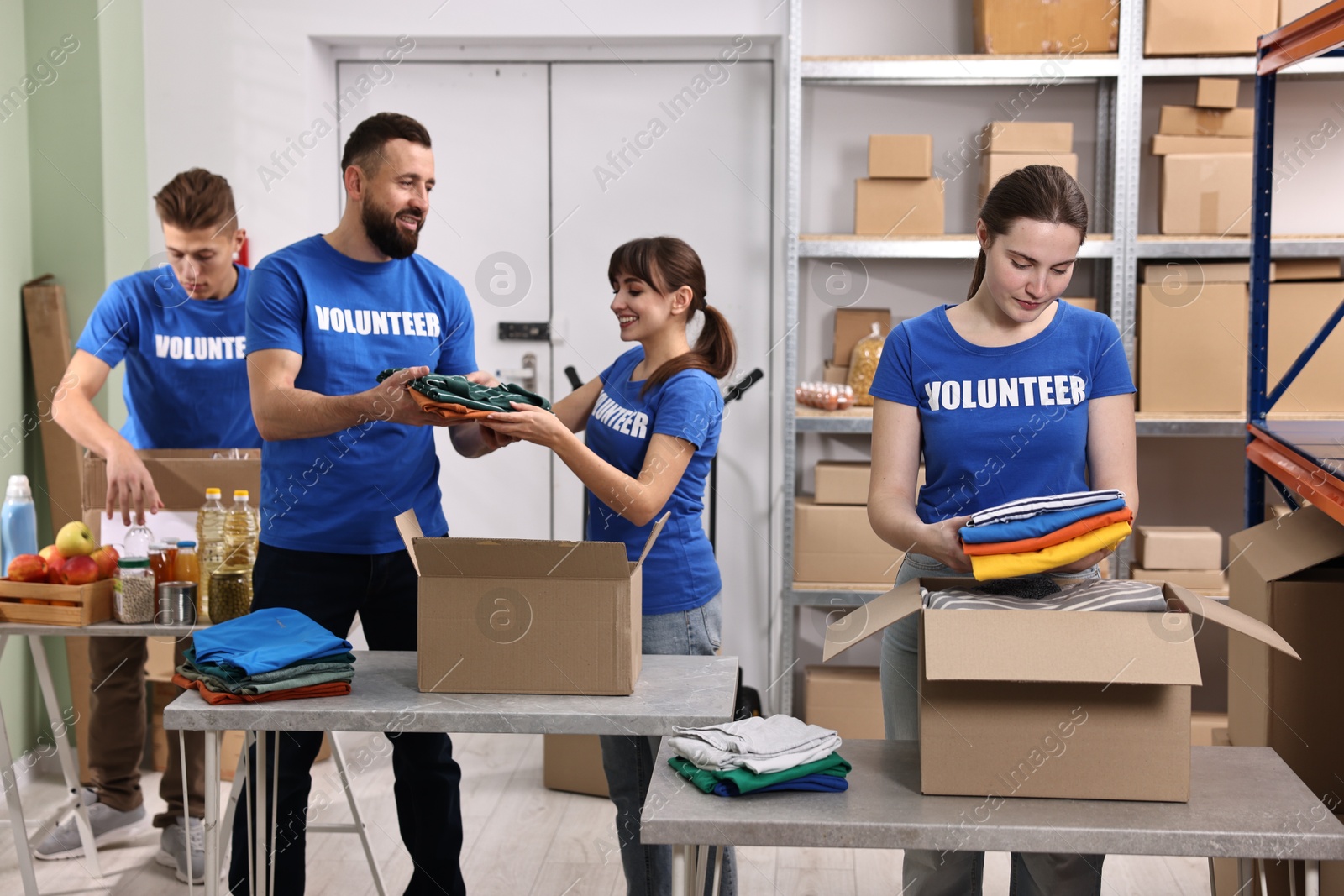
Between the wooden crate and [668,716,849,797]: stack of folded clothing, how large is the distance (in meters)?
1.39

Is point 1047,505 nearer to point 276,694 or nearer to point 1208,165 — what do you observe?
point 276,694

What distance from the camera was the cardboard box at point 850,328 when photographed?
3.83 m

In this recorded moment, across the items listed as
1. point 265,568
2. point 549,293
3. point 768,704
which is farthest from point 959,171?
point 265,568

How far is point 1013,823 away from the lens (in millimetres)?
1420

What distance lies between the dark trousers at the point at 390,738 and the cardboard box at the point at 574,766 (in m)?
1.08

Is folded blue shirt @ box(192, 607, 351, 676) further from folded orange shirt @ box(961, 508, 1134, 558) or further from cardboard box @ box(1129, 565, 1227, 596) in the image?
cardboard box @ box(1129, 565, 1227, 596)

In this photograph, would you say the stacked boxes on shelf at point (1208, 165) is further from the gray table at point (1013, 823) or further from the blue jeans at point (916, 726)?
the gray table at point (1013, 823)

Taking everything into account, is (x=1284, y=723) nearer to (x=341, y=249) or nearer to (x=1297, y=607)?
(x=1297, y=607)

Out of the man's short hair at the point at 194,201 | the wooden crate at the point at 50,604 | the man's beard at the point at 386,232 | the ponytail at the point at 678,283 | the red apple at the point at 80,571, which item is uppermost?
the man's short hair at the point at 194,201

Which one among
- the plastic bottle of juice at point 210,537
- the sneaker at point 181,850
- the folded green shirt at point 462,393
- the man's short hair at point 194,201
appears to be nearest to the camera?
the folded green shirt at point 462,393

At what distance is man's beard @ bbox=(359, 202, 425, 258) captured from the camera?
2.22 meters

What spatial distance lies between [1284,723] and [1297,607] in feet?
0.70

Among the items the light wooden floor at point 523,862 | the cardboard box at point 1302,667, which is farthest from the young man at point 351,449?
the cardboard box at point 1302,667

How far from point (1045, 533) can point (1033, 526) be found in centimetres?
2
